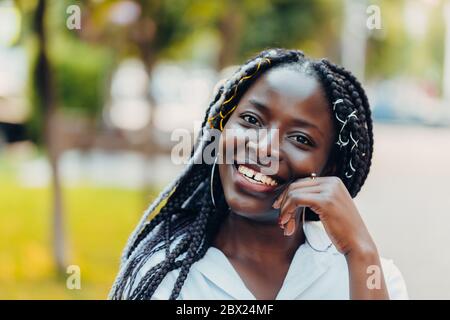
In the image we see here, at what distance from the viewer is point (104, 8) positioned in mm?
6418

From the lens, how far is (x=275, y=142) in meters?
2.03

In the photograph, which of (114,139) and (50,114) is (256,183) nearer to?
(50,114)

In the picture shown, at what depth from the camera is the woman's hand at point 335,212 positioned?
191cm

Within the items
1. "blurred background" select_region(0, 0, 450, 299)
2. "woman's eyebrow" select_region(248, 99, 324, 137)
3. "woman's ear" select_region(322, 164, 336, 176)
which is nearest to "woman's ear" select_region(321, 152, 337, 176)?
"woman's ear" select_region(322, 164, 336, 176)

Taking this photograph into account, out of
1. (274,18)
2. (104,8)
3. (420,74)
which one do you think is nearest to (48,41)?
(104,8)

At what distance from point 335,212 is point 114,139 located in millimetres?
12321

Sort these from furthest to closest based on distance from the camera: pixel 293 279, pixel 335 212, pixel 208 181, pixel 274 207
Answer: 1. pixel 208 181
2. pixel 293 279
3. pixel 274 207
4. pixel 335 212

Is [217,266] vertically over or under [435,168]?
over

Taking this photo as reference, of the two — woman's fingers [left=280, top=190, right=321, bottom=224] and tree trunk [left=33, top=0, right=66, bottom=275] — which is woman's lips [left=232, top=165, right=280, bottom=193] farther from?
tree trunk [left=33, top=0, right=66, bottom=275]

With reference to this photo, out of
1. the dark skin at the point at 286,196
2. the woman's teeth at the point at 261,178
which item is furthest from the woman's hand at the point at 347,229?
the woman's teeth at the point at 261,178

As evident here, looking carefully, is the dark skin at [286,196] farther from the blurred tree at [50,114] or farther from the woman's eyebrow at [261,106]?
the blurred tree at [50,114]

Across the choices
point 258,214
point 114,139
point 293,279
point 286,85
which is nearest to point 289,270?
point 293,279
